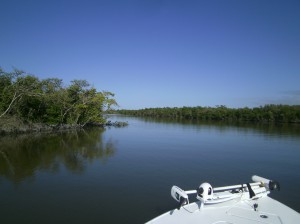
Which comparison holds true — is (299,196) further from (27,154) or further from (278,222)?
(27,154)

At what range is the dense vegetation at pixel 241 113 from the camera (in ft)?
216

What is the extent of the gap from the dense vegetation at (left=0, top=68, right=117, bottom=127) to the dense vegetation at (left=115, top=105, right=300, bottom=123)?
146 feet

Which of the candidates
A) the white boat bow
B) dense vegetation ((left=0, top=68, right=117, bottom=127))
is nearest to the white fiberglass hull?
the white boat bow

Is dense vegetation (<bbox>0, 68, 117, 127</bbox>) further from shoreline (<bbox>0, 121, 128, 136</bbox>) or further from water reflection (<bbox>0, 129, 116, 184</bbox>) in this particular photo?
water reflection (<bbox>0, 129, 116, 184</bbox>)

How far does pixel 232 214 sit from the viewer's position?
6.02m

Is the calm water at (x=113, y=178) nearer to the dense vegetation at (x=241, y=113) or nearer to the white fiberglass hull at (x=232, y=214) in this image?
the white fiberglass hull at (x=232, y=214)

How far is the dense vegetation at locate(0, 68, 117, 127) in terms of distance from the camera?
92.2 feet

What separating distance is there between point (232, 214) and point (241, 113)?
250ft

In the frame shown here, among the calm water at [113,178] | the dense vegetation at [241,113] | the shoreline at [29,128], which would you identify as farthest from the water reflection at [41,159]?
the dense vegetation at [241,113]

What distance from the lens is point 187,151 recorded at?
18766 mm

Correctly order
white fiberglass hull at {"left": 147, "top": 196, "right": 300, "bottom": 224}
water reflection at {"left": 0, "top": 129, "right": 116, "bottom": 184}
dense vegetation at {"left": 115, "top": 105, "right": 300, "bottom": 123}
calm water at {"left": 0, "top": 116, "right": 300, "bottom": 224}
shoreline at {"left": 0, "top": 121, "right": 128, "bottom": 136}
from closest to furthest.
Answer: white fiberglass hull at {"left": 147, "top": 196, "right": 300, "bottom": 224}
calm water at {"left": 0, "top": 116, "right": 300, "bottom": 224}
water reflection at {"left": 0, "top": 129, "right": 116, "bottom": 184}
shoreline at {"left": 0, "top": 121, "right": 128, "bottom": 136}
dense vegetation at {"left": 115, "top": 105, "right": 300, "bottom": 123}

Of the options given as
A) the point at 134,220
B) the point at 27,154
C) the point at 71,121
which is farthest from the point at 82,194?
the point at 71,121

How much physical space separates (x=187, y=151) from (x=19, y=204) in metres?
12.3

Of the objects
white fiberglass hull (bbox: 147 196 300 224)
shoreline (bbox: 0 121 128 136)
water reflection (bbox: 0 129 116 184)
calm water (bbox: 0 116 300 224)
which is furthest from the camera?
shoreline (bbox: 0 121 128 136)
